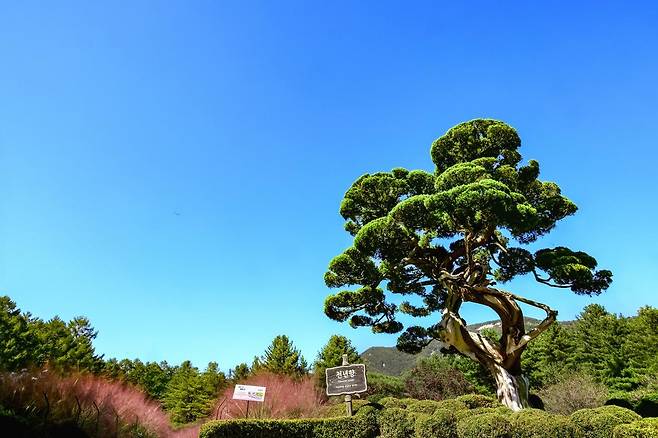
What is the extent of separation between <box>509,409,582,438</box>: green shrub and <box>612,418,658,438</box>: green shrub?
0.71m

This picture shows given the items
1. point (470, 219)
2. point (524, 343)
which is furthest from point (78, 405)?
point (524, 343)

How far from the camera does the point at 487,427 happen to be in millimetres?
5965

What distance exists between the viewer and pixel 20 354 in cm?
2222

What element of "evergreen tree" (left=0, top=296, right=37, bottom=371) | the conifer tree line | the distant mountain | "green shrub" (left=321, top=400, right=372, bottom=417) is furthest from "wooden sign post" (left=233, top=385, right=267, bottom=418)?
the distant mountain

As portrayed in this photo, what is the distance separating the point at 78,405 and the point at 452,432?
587 centimetres

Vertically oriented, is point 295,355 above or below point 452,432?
above

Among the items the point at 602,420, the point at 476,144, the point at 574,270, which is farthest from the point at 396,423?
the point at 476,144

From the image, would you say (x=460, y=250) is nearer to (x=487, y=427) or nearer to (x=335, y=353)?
(x=487, y=427)

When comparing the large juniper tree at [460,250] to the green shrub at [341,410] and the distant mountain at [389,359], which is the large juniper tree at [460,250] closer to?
the green shrub at [341,410]

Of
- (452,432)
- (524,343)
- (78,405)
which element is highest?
(524,343)

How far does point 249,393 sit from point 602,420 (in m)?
7.02

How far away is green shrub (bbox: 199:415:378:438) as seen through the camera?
28.2 ft

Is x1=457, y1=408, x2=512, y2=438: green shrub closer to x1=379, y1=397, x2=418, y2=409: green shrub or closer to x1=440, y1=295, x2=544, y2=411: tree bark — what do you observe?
x1=379, y1=397, x2=418, y2=409: green shrub

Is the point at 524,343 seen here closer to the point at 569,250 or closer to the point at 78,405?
the point at 569,250
